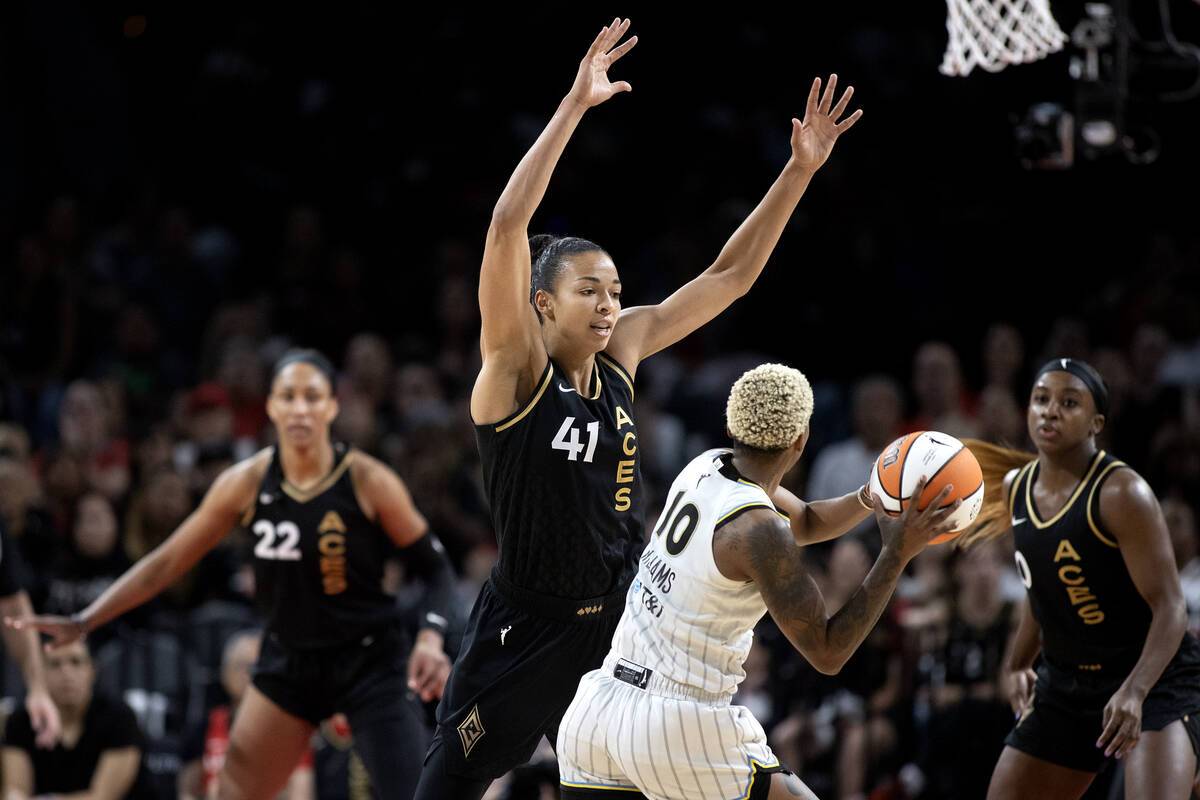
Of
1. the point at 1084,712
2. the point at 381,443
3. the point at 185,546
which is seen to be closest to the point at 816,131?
the point at 1084,712

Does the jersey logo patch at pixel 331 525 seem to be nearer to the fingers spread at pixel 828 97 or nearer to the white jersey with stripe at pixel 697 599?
the white jersey with stripe at pixel 697 599

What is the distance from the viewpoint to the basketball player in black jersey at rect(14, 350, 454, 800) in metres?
6.02

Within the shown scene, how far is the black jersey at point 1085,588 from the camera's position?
540 cm

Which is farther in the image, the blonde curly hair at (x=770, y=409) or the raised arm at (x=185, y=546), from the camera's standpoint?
the raised arm at (x=185, y=546)

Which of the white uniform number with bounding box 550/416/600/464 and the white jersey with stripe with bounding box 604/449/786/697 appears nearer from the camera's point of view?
the white jersey with stripe with bounding box 604/449/786/697

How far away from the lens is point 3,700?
27.1ft

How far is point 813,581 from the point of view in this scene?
4051 millimetres

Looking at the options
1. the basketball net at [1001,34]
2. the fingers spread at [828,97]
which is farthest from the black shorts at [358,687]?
the basketball net at [1001,34]

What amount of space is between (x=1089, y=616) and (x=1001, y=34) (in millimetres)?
2450

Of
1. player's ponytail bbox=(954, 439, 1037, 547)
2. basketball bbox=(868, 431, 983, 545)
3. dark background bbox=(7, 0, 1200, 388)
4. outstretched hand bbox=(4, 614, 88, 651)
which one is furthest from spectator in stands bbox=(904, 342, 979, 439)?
outstretched hand bbox=(4, 614, 88, 651)

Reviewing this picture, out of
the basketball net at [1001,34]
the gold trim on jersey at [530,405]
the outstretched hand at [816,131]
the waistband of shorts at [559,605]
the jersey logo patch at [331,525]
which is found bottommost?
the waistband of shorts at [559,605]

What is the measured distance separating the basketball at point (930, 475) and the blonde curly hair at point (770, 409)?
294mm

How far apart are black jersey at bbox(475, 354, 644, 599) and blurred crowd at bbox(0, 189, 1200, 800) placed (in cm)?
188

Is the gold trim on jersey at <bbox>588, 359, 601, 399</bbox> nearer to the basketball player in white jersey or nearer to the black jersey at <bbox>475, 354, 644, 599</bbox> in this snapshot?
the black jersey at <bbox>475, 354, 644, 599</bbox>
